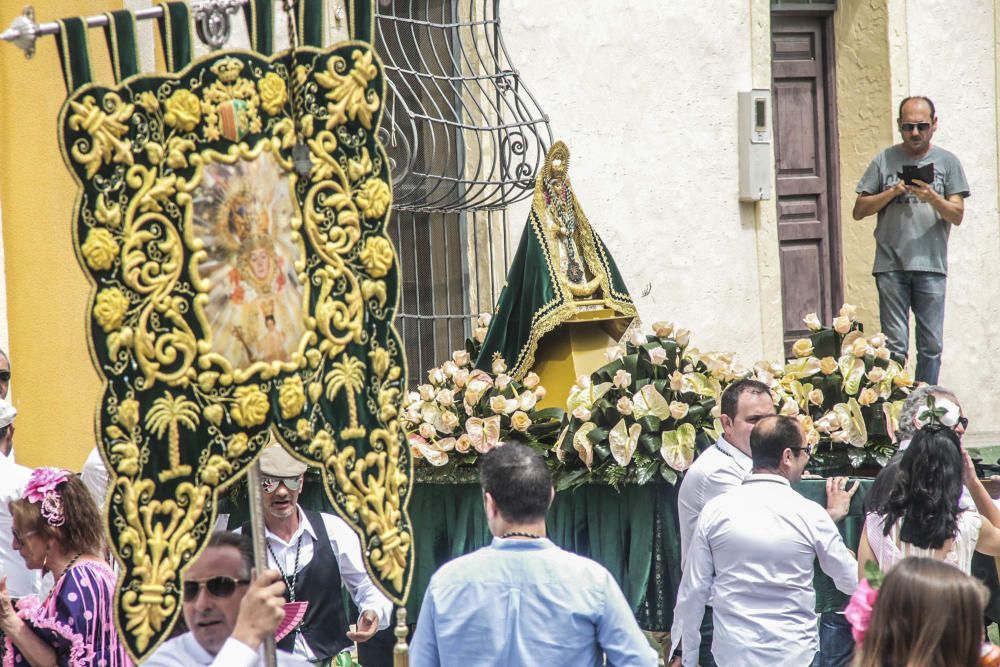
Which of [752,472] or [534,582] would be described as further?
[752,472]

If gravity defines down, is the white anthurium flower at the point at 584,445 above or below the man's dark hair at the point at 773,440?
below

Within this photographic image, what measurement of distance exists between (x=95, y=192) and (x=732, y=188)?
6986 millimetres

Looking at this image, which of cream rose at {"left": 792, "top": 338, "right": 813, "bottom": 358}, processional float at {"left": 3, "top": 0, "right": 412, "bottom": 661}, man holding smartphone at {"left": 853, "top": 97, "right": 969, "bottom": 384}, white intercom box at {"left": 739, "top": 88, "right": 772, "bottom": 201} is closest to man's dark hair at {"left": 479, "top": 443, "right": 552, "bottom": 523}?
processional float at {"left": 3, "top": 0, "right": 412, "bottom": 661}

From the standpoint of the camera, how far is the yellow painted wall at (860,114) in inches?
413

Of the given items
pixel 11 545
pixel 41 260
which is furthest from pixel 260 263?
pixel 41 260

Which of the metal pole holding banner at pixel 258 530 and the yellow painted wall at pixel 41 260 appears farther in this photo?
the yellow painted wall at pixel 41 260

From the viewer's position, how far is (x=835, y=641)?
637 centimetres

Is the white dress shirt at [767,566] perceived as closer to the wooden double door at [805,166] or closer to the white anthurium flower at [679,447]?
the white anthurium flower at [679,447]

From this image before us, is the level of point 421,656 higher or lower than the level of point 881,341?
lower

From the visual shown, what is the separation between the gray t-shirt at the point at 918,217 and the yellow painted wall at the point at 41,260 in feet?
14.8

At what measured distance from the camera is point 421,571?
670 cm

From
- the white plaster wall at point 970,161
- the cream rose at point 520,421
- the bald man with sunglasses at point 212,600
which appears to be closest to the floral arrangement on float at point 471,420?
the cream rose at point 520,421

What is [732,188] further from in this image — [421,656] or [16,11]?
[421,656]

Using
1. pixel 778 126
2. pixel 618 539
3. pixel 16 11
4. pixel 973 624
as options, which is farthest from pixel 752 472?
pixel 778 126
